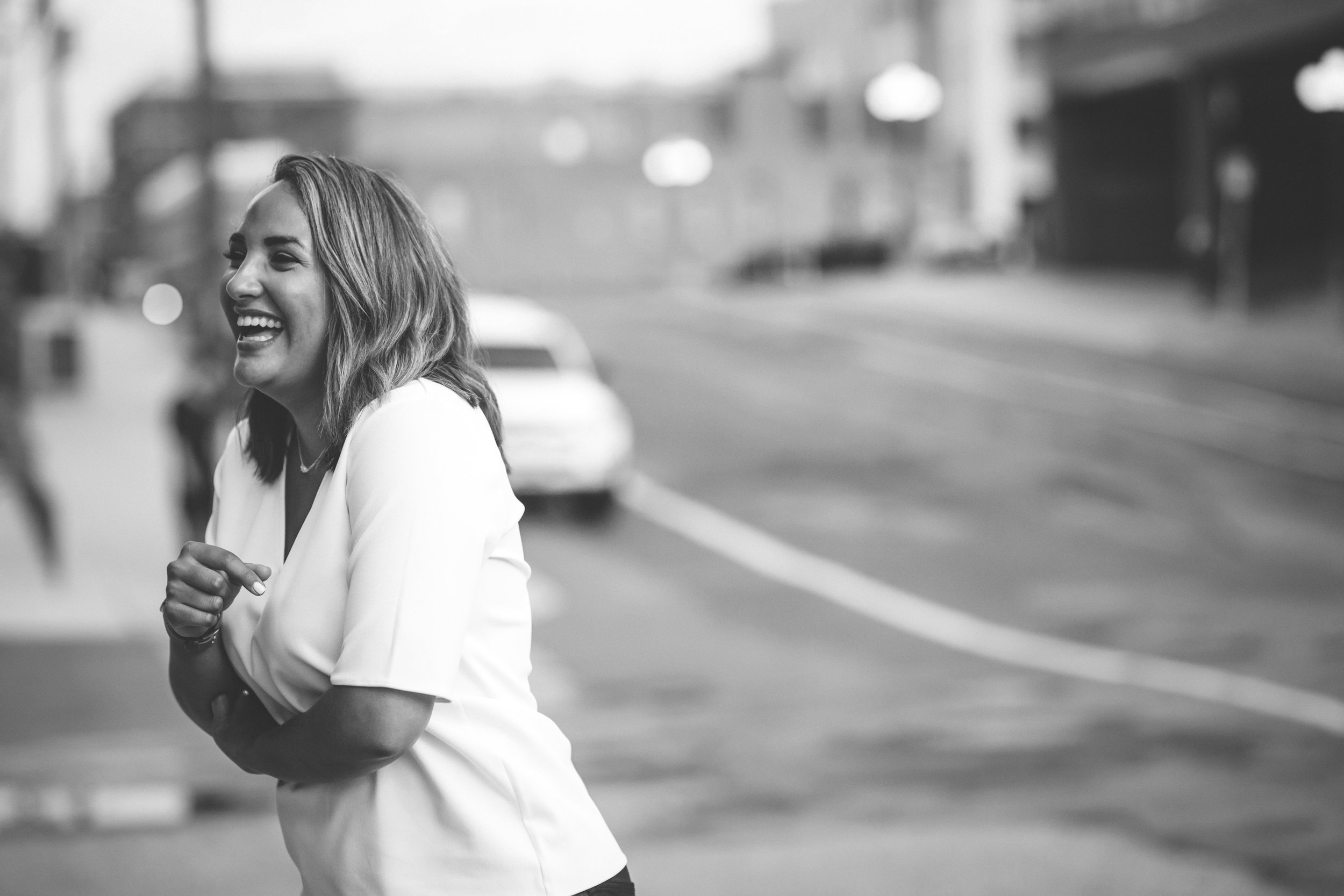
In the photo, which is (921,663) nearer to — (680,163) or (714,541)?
(714,541)

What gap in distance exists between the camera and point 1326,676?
1098 cm

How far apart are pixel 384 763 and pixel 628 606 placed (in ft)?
38.8

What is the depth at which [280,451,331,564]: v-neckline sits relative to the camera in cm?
200

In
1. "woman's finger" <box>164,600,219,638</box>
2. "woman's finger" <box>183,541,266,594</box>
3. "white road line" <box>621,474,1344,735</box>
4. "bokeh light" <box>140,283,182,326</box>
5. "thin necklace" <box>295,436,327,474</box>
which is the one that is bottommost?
"white road line" <box>621,474,1344,735</box>

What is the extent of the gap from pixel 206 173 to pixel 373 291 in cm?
1100

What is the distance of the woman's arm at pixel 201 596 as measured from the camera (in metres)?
1.98

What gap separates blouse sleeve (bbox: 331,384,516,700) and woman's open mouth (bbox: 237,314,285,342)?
0.64 feet

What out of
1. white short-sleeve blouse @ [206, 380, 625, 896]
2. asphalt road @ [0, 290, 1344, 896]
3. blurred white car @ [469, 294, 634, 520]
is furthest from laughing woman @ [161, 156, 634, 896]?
blurred white car @ [469, 294, 634, 520]

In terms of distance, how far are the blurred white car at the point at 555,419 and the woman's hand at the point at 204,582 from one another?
47.9ft

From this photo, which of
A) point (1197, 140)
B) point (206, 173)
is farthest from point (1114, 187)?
point (206, 173)

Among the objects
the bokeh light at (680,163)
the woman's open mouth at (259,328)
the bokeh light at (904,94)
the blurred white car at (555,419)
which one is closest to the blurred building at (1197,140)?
the bokeh light at (904,94)

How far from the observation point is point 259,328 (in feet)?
6.79

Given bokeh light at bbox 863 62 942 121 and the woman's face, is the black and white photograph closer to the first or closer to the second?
the woman's face

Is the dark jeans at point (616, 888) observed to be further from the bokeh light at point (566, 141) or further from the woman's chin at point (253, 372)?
the bokeh light at point (566, 141)
